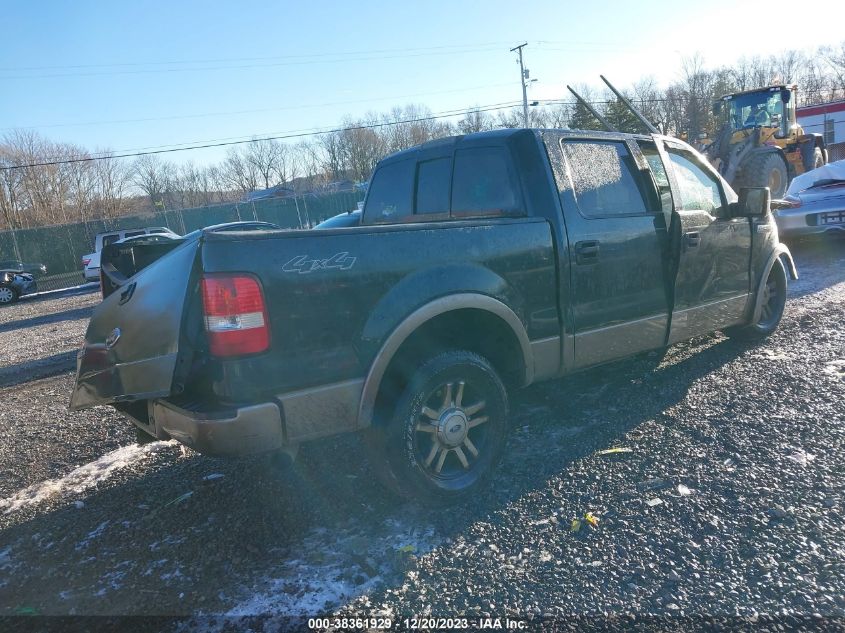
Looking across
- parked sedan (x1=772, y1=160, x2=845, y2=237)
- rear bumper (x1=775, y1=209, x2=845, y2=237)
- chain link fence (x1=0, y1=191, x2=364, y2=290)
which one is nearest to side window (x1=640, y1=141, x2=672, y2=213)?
parked sedan (x1=772, y1=160, x2=845, y2=237)

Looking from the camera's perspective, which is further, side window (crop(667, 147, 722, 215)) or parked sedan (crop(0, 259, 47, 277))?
parked sedan (crop(0, 259, 47, 277))

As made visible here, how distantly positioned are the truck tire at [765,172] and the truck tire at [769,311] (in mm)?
9240

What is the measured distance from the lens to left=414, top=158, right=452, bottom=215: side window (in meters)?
4.23

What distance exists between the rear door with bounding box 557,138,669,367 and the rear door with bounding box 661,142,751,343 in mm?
194

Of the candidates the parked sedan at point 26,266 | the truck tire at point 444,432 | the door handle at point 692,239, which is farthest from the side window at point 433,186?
the parked sedan at point 26,266

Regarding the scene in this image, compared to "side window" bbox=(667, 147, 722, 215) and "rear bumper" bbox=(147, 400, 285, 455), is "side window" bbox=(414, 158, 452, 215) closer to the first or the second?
"side window" bbox=(667, 147, 722, 215)

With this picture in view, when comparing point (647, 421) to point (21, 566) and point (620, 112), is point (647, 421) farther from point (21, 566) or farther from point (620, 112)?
point (620, 112)

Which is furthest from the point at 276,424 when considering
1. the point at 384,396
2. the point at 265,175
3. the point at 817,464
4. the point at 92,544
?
the point at 265,175

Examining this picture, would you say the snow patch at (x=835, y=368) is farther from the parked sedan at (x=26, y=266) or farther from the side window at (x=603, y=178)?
the parked sedan at (x=26, y=266)

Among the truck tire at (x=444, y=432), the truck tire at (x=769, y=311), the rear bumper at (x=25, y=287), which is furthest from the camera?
the rear bumper at (x=25, y=287)

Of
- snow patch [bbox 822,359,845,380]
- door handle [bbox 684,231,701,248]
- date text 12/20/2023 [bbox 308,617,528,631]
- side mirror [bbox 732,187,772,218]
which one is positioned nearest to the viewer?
date text 12/20/2023 [bbox 308,617,528,631]

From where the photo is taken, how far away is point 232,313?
2.57 metres

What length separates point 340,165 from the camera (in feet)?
253

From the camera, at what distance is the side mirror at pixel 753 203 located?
497 cm
